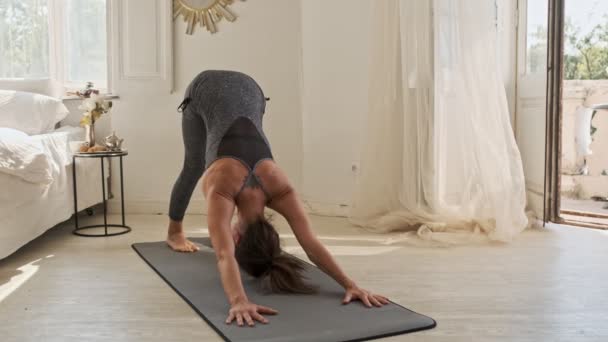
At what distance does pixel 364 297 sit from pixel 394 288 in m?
0.34

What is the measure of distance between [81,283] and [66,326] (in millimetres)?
610

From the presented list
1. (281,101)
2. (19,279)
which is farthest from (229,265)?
(281,101)

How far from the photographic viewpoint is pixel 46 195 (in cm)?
338

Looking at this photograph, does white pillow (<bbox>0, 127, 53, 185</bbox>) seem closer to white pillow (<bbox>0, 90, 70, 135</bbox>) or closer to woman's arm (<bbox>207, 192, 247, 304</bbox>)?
white pillow (<bbox>0, 90, 70, 135</bbox>)

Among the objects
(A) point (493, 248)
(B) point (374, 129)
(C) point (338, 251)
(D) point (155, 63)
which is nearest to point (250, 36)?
(D) point (155, 63)

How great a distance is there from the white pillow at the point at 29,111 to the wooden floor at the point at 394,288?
78cm

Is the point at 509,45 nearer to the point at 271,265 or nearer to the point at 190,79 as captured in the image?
the point at 190,79

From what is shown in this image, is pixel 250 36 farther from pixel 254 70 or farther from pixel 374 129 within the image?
pixel 374 129

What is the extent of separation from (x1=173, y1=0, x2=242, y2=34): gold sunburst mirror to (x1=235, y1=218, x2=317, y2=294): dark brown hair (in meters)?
2.62

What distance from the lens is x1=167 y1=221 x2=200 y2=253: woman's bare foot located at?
10.9 feet

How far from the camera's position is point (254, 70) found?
184 inches

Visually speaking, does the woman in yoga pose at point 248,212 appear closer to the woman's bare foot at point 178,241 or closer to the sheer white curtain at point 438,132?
the woman's bare foot at point 178,241

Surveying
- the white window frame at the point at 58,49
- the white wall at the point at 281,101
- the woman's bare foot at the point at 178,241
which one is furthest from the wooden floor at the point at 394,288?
the white window frame at the point at 58,49

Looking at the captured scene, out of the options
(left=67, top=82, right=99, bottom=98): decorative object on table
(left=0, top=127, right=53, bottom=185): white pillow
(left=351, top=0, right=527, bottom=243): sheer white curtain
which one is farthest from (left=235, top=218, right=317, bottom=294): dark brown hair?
(left=67, top=82, right=99, bottom=98): decorative object on table
